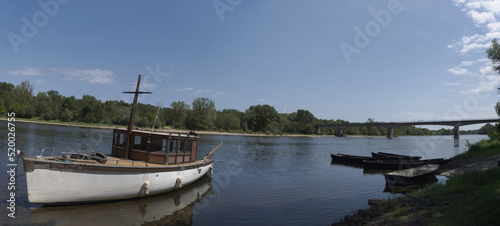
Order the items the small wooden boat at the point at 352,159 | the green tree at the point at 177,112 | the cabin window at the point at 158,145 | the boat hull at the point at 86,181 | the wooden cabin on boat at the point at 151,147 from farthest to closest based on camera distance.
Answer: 1. the green tree at the point at 177,112
2. the small wooden boat at the point at 352,159
3. the cabin window at the point at 158,145
4. the wooden cabin on boat at the point at 151,147
5. the boat hull at the point at 86,181

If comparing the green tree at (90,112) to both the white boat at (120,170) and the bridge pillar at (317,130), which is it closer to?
the white boat at (120,170)

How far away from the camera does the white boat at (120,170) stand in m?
10.4

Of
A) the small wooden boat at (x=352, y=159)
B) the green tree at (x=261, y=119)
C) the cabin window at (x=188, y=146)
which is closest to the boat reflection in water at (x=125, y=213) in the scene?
the cabin window at (x=188, y=146)

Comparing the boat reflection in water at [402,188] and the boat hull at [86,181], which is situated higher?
the boat hull at [86,181]

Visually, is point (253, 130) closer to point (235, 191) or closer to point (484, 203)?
point (235, 191)

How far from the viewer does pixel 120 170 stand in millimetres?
11914

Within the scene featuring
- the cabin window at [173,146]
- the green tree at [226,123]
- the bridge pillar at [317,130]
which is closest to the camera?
the cabin window at [173,146]

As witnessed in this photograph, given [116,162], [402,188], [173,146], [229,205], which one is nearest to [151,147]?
[173,146]

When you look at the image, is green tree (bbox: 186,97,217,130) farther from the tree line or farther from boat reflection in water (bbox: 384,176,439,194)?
boat reflection in water (bbox: 384,176,439,194)

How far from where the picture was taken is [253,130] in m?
128

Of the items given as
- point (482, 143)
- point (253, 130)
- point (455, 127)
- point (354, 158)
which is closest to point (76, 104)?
point (253, 130)

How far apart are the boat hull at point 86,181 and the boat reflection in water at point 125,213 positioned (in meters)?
0.33

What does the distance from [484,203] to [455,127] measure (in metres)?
136

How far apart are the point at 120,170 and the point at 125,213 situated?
Answer: 186 centimetres
